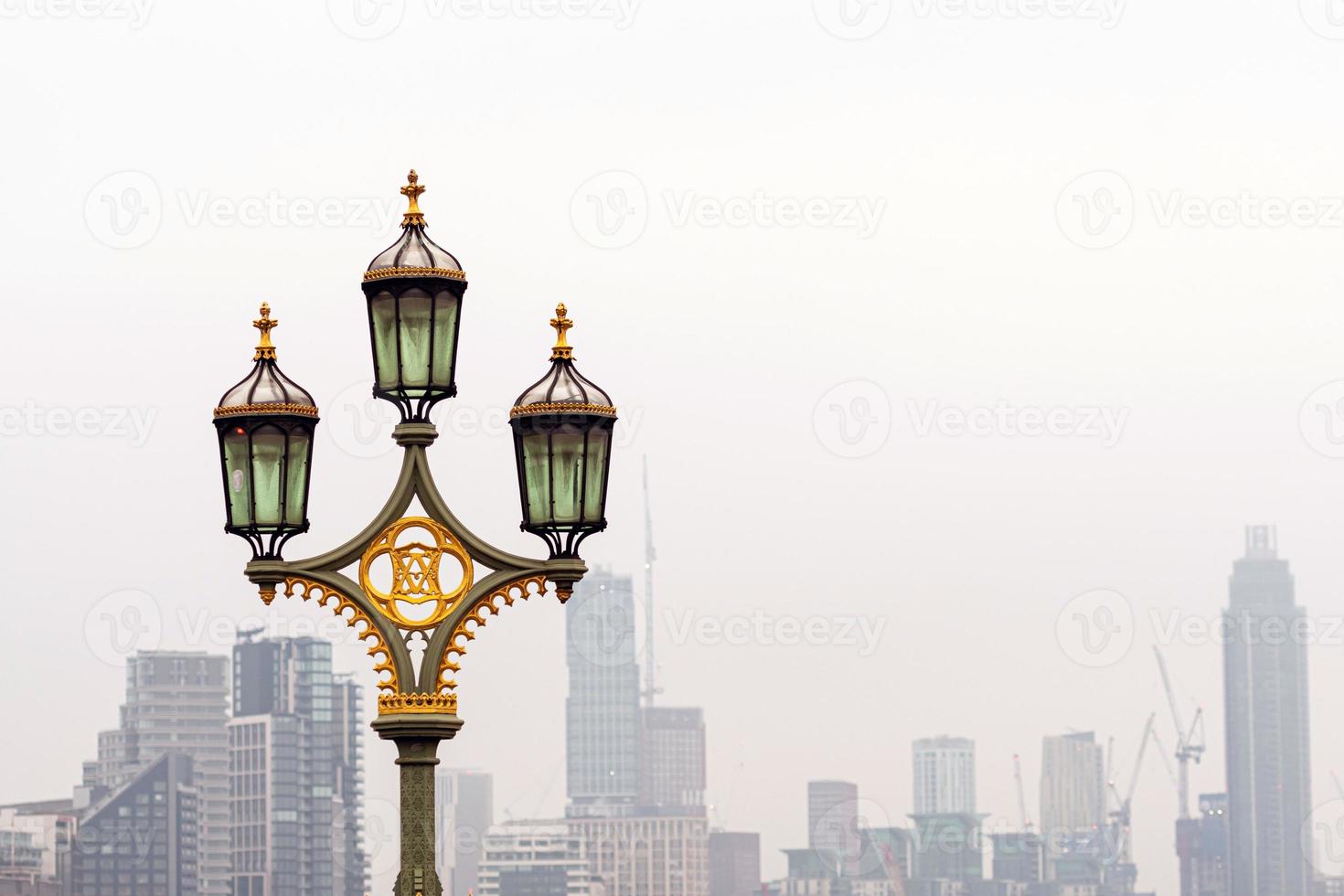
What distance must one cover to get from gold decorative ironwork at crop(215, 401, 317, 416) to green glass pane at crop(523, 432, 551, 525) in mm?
→ 1588

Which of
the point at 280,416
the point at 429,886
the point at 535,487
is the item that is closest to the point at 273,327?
the point at 280,416

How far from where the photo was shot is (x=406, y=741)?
21078 millimetres

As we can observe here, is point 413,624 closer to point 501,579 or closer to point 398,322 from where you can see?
point 501,579

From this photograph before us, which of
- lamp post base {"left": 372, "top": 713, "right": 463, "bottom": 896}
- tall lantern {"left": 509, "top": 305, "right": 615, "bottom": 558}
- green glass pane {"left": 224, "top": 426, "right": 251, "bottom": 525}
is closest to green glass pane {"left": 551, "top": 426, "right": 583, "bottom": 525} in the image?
tall lantern {"left": 509, "top": 305, "right": 615, "bottom": 558}

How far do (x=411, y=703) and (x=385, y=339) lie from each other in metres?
2.71

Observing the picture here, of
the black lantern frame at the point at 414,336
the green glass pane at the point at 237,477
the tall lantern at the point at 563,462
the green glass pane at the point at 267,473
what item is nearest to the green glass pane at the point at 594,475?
the tall lantern at the point at 563,462

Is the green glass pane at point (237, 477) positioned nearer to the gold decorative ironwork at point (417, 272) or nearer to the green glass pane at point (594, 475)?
the gold decorative ironwork at point (417, 272)

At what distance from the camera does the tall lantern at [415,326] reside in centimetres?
2131

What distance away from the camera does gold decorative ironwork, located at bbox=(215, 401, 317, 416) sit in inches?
829

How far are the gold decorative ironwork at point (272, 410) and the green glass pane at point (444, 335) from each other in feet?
3.18

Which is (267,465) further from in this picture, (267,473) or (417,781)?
(417,781)

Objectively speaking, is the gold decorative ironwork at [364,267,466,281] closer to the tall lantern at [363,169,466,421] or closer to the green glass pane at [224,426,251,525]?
the tall lantern at [363,169,466,421]

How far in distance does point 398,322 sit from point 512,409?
1089 mm

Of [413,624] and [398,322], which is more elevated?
[398,322]
